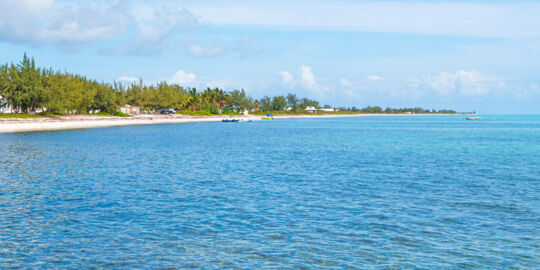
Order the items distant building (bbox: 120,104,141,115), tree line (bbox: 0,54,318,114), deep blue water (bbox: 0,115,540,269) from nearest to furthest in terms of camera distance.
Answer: deep blue water (bbox: 0,115,540,269)
tree line (bbox: 0,54,318,114)
distant building (bbox: 120,104,141,115)

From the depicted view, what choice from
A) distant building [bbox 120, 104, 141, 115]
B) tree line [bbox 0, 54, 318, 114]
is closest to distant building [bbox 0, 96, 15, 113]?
tree line [bbox 0, 54, 318, 114]

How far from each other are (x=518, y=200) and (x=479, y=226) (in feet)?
23.4

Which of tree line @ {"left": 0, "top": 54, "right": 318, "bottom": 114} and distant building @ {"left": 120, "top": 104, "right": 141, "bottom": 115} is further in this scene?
distant building @ {"left": 120, "top": 104, "right": 141, "bottom": 115}

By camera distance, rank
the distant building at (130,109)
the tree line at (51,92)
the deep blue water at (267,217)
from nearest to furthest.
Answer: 1. the deep blue water at (267,217)
2. the tree line at (51,92)
3. the distant building at (130,109)

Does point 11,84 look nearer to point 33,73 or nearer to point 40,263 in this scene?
point 33,73

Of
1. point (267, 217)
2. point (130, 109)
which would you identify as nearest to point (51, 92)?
point (130, 109)

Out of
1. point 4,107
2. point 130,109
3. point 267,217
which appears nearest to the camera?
point 267,217

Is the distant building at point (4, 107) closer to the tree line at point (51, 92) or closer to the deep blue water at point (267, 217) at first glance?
the tree line at point (51, 92)

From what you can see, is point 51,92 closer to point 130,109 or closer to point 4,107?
point 4,107

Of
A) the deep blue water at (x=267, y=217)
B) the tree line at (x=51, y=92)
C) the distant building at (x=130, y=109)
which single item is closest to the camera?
the deep blue water at (x=267, y=217)

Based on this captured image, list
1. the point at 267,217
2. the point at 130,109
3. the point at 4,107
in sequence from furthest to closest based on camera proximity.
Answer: the point at 130,109 → the point at 4,107 → the point at 267,217

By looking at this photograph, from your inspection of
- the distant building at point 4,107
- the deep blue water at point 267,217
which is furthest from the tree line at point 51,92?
the deep blue water at point 267,217

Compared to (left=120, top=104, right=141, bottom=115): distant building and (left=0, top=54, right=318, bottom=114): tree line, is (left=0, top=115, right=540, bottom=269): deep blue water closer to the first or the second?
(left=0, top=54, right=318, bottom=114): tree line

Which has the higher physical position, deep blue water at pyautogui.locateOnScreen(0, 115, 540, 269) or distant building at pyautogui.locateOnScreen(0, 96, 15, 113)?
distant building at pyautogui.locateOnScreen(0, 96, 15, 113)
